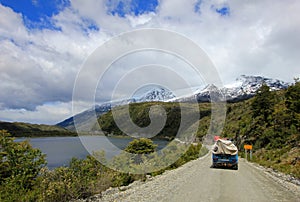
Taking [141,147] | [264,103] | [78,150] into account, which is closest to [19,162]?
[141,147]

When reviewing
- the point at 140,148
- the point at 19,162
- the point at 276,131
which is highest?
the point at 276,131

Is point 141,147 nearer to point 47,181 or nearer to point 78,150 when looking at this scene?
point 47,181

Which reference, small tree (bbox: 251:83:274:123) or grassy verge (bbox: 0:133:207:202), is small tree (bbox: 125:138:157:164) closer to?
small tree (bbox: 251:83:274:123)

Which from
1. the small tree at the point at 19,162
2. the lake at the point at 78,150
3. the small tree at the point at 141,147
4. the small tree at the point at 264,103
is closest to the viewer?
the small tree at the point at 19,162

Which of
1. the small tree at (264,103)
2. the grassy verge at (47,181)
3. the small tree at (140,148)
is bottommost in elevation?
the grassy verge at (47,181)

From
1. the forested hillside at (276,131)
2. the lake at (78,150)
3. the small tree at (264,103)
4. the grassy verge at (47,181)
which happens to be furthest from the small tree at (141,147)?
the grassy verge at (47,181)

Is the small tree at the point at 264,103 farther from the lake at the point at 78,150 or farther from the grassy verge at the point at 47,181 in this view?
the grassy verge at the point at 47,181

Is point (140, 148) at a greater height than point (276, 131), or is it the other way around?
point (276, 131)

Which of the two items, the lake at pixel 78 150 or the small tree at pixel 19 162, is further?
the lake at pixel 78 150

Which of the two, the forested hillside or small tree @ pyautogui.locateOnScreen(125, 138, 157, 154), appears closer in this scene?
the forested hillside

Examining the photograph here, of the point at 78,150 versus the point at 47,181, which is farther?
the point at 78,150

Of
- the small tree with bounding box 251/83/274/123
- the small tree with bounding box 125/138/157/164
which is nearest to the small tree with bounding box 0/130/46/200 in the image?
the small tree with bounding box 125/138/157/164

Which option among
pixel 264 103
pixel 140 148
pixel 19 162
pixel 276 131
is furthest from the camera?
pixel 264 103

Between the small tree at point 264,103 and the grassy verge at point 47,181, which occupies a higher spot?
the small tree at point 264,103
